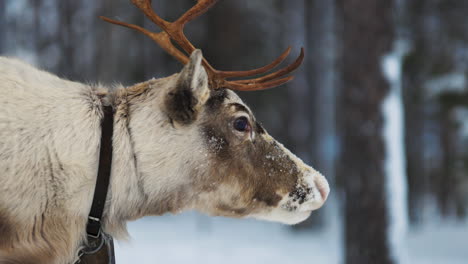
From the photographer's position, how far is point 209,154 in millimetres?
2764

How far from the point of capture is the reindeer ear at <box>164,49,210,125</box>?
2.57m

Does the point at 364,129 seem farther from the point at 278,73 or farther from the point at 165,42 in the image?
the point at 165,42

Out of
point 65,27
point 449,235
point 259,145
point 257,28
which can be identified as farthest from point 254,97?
point 259,145

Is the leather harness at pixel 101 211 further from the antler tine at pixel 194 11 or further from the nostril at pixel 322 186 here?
the nostril at pixel 322 186

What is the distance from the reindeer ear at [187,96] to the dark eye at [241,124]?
225 mm

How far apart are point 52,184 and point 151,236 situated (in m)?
8.21

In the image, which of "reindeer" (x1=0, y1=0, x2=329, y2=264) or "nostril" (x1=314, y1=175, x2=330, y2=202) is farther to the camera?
"nostril" (x1=314, y1=175, x2=330, y2=202)

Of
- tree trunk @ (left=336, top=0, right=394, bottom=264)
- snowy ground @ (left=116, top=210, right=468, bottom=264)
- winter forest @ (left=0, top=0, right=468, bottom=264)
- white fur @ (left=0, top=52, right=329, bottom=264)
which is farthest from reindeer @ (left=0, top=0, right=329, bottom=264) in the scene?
snowy ground @ (left=116, top=210, right=468, bottom=264)

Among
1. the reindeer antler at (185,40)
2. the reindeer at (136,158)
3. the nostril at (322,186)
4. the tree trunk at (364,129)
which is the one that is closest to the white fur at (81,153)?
the reindeer at (136,158)

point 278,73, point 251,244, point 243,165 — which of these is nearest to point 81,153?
point 243,165

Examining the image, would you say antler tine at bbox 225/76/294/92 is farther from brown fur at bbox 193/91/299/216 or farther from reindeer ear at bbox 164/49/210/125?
reindeer ear at bbox 164/49/210/125

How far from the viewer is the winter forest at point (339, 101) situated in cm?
522

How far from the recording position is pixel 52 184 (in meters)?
2.44

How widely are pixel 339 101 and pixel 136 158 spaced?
12.0 ft
